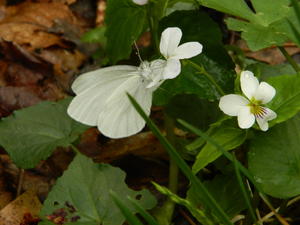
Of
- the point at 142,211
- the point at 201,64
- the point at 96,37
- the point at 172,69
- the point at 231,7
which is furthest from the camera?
the point at 96,37

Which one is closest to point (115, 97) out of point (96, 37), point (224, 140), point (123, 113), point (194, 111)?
point (123, 113)

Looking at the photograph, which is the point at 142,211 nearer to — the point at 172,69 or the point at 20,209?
the point at 172,69

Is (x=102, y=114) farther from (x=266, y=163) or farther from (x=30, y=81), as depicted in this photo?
(x=30, y=81)

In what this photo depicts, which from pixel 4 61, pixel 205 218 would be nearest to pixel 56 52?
pixel 4 61

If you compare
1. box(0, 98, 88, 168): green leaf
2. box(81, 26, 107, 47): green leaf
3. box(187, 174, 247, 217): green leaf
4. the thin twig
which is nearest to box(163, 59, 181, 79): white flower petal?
box(187, 174, 247, 217): green leaf

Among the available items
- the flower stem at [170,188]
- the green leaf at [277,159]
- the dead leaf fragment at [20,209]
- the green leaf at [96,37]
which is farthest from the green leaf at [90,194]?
the green leaf at [96,37]

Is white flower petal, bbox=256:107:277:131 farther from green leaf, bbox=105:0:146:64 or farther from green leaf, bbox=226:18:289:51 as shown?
green leaf, bbox=105:0:146:64
